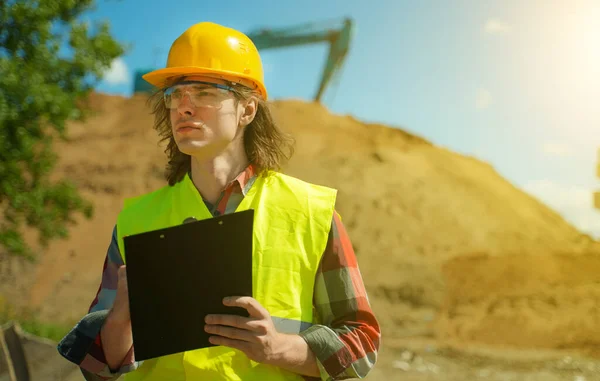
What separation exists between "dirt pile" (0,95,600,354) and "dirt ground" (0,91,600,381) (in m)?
0.05

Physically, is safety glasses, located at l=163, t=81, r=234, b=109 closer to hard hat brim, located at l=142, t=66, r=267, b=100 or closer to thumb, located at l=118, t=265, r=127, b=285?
hard hat brim, located at l=142, t=66, r=267, b=100

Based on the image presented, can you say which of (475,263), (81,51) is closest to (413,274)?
(475,263)

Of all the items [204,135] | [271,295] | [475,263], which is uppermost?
[204,135]

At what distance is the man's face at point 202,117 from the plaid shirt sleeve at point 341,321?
46cm

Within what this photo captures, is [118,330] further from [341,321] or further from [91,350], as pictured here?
[341,321]

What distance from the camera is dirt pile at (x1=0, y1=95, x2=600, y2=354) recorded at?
52.9 feet

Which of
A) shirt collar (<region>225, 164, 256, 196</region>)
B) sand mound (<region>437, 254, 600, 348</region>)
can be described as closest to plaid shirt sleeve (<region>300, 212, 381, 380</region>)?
shirt collar (<region>225, 164, 256, 196</region>)

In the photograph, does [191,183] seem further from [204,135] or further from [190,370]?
[190,370]

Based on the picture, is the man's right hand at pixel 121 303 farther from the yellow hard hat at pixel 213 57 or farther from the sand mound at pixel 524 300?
the sand mound at pixel 524 300

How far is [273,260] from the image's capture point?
1.96m

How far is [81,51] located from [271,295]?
1061cm

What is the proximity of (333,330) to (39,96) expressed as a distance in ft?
31.7

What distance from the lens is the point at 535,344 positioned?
13836 millimetres

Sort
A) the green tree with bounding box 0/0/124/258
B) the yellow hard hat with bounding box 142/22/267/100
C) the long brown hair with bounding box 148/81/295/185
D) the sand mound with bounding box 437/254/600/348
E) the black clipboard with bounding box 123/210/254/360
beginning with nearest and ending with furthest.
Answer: the black clipboard with bounding box 123/210/254/360
the yellow hard hat with bounding box 142/22/267/100
the long brown hair with bounding box 148/81/295/185
the green tree with bounding box 0/0/124/258
the sand mound with bounding box 437/254/600/348
